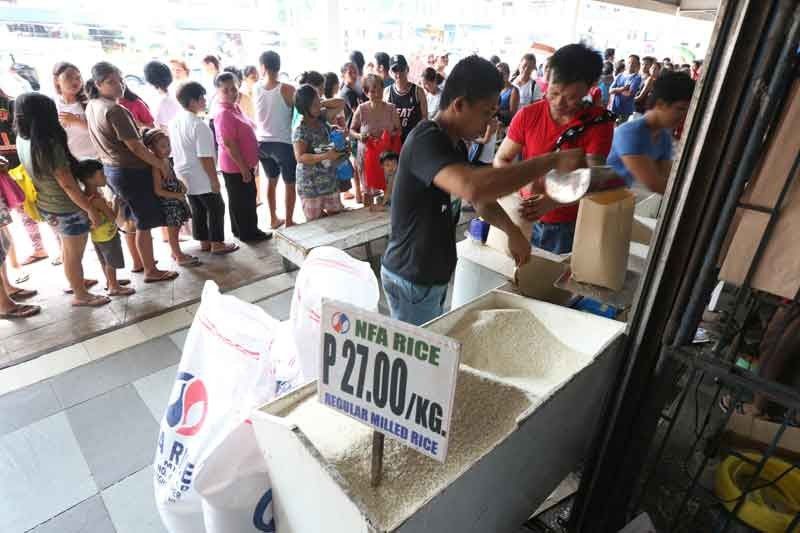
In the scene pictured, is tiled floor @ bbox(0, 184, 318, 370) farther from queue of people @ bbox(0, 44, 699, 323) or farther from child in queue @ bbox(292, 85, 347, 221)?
child in queue @ bbox(292, 85, 347, 221)

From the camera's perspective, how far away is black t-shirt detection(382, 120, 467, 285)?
136 centimetres

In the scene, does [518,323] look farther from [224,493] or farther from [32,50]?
[32,50]

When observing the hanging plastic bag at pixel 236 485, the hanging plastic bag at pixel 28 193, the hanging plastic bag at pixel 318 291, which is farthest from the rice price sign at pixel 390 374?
the hanging plastic bag at pixel 28 193

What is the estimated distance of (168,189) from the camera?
334 cm

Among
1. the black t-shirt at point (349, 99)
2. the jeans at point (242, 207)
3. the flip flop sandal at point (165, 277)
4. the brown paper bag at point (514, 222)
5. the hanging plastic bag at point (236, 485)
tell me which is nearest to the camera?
the hanging plastic bag at point (236, 485)

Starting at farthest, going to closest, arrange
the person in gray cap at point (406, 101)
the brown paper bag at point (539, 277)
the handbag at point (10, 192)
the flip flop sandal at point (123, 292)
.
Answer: the person in gray cap at point (406, 101) → the flip flop sandal at point (123, 292) → the handbag at point (10, 192) → the brown paper bag at point (539, 277)

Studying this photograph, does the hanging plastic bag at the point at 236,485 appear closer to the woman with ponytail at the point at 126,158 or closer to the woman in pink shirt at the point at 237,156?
the woman with ponytail at the point at 126,158

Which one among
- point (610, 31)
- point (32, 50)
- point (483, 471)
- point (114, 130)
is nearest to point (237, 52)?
point (32, 50)

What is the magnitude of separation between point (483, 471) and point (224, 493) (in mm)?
593

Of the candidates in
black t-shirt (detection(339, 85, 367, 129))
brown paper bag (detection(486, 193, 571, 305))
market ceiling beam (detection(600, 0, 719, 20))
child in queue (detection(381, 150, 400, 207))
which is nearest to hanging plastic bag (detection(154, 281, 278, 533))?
brown paper bag (detection(486, 193, 571, 305))

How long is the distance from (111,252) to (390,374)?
2996 mm

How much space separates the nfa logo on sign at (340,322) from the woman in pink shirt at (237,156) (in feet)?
10.5

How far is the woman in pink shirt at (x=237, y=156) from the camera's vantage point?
3.59m

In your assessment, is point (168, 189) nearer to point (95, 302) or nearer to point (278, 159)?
point (95, 302)
